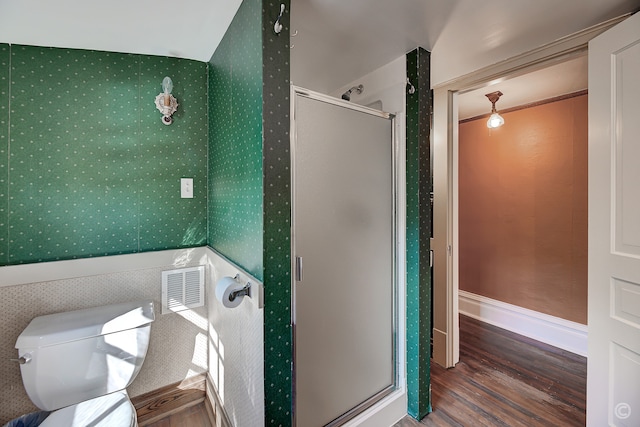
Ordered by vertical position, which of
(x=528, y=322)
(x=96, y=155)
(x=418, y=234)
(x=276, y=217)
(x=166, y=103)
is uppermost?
(x=166, y=103)

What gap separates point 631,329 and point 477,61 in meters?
1.71

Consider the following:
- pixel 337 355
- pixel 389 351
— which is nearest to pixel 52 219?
pixel 337 355

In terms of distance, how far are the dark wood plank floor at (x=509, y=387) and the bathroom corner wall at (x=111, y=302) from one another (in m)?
1.42

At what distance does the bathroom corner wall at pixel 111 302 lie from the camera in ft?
4.47

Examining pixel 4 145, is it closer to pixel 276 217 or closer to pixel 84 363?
pixel 84 363

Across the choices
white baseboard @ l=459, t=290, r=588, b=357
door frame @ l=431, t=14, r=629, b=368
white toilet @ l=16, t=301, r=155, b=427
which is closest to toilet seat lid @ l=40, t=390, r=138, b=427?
white toilet @ l=16, t=301, r=155, b=427

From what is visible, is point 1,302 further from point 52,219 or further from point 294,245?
point 294,245

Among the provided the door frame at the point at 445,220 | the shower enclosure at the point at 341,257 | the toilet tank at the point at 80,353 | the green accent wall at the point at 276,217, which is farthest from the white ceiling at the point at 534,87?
the toilet tank at the point at 80,353

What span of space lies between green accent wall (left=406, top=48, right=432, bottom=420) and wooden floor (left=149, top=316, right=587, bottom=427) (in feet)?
0.82

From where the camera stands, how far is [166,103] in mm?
1650

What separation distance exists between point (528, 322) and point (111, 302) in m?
3.42

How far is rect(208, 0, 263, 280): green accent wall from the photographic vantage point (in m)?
1.11

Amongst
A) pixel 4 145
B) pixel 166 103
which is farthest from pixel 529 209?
pixel 4 145

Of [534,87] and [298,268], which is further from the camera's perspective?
[534,87]
